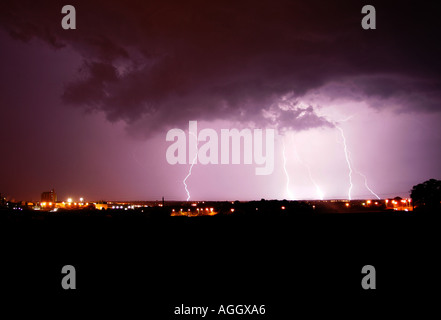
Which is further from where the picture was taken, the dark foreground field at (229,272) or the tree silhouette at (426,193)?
the tree silhouette at (426,193)

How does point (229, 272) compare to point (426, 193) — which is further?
point (426, 193)

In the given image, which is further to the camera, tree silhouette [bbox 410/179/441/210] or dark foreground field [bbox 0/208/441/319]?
tree silhouette [bbox 410/179/441/210]
